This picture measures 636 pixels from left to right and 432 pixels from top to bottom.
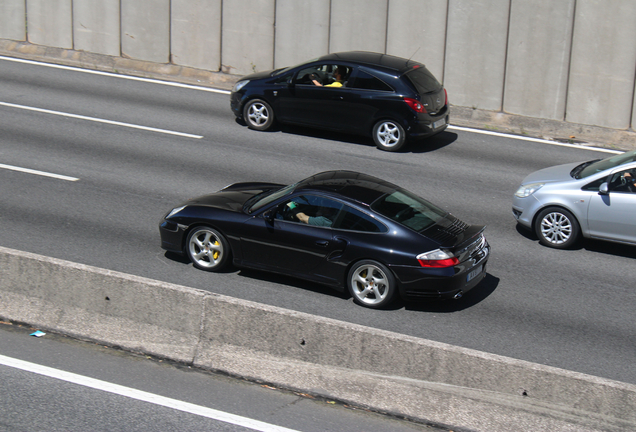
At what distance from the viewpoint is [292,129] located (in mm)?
15938

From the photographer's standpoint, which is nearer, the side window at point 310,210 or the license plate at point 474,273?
the license plate at point 474,273

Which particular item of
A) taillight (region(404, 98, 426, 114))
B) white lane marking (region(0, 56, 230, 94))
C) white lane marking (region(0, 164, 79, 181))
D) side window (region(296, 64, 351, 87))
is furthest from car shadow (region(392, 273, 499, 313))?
white lane marking (region(0, 56, 230, 94))

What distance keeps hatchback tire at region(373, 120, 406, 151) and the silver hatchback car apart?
4.08 m

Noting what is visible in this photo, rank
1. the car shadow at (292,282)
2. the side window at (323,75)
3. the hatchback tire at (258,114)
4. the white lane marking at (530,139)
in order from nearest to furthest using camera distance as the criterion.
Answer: the car shadow at (292,282) → the side window at (323,75) → the hatchback tire at (258,114) → the white lane marking at (530,139)

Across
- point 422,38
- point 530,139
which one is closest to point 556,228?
point 530,139

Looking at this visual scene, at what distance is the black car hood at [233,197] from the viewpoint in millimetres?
9359

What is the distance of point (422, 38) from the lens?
1800 centimetres

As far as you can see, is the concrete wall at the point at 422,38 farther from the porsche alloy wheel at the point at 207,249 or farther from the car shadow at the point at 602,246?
the porsche alloy wheel at the point at 207,249

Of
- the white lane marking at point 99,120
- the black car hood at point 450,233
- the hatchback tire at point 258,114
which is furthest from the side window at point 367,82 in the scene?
the black car hood at point 450,233

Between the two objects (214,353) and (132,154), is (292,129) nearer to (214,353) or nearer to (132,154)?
(132,154)

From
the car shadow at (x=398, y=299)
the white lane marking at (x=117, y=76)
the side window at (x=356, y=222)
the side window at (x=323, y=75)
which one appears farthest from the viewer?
the white lane marking at (x=117, y=76)

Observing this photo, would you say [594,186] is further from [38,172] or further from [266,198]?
[38,172]

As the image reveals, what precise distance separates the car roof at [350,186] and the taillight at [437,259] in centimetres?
98

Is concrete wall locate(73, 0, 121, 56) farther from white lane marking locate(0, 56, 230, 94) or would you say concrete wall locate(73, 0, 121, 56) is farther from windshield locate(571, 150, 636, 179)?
windshield locate(571, 150, 636, 179)
